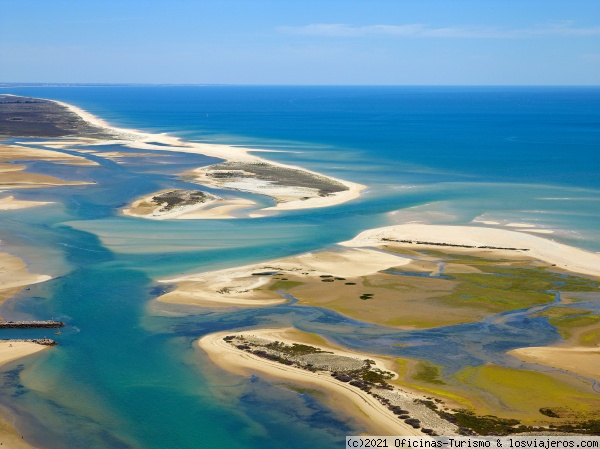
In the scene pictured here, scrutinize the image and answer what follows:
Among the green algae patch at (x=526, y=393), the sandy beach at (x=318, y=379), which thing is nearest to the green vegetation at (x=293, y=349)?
the sandy beach at (x=318, y=379)

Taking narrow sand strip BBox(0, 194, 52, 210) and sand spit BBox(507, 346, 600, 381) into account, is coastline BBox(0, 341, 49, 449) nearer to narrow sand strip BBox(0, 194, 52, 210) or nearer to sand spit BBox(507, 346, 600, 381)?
sand spit BBox(507, 346, 600, 381)

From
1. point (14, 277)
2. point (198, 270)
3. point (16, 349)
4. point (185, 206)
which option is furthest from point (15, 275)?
point (185, 206)

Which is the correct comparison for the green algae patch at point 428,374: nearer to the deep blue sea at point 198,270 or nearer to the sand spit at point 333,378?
the deep blue sea at point 198,270

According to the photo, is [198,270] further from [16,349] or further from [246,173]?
[246,173]

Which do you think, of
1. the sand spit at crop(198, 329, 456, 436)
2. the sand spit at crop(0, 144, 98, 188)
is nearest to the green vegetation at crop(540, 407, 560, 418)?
the sand spit at crop(198, 329, 456, 436)

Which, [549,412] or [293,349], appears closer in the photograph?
[549,412]

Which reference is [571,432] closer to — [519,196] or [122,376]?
[122,376]
